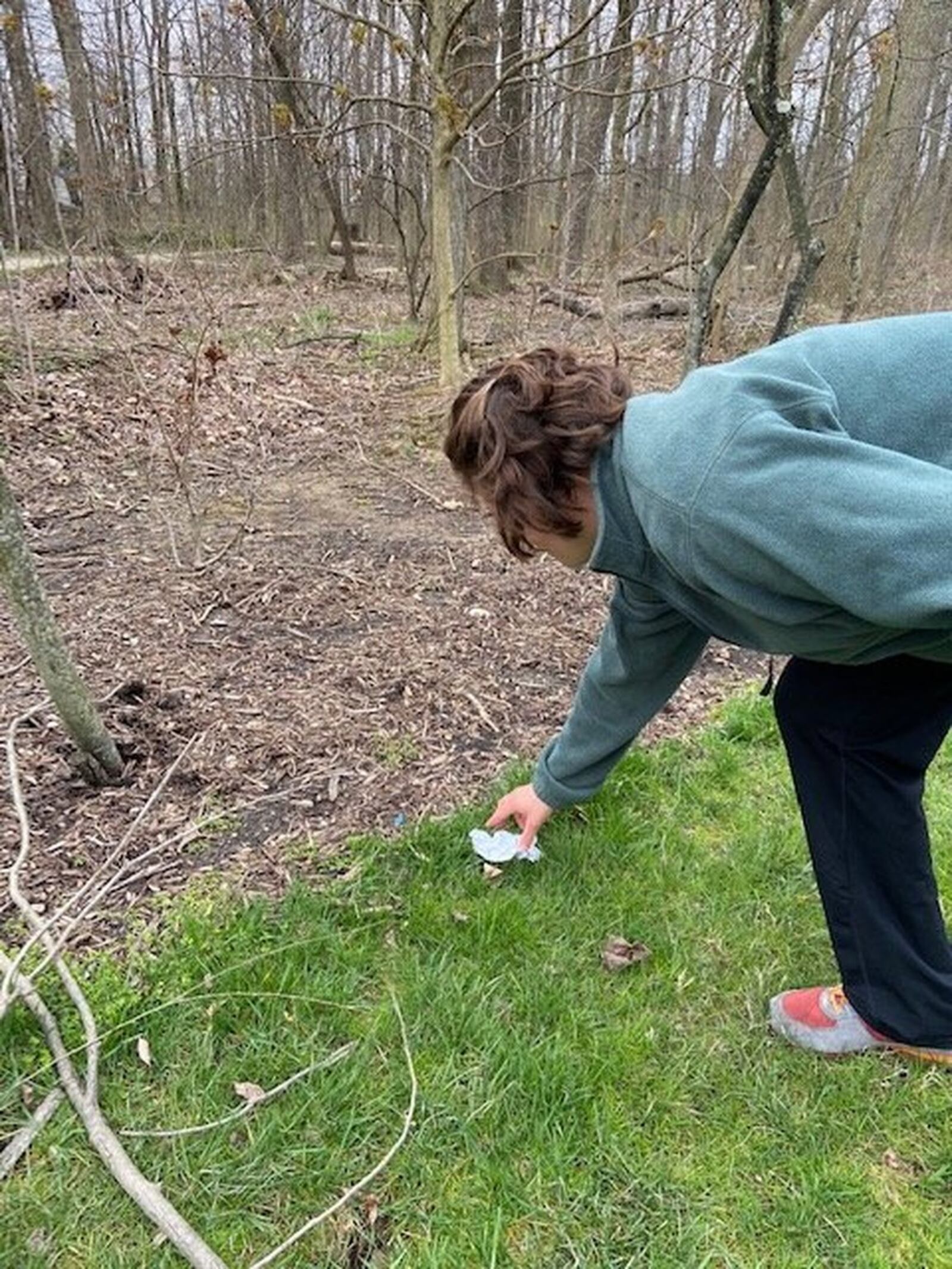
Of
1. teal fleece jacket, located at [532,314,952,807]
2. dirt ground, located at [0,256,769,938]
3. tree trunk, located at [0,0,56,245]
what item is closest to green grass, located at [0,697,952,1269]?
dirt ground, located at [0,256,769,938]

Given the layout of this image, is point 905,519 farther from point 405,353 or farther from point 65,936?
point 405,353

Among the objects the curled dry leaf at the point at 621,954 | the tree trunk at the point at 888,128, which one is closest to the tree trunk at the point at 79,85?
the tree trunk at the point at 888,128

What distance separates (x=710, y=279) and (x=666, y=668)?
92.3 inches

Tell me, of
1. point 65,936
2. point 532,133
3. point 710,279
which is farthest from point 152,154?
point 65,936

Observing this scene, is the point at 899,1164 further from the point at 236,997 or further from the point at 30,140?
the point at 30,140

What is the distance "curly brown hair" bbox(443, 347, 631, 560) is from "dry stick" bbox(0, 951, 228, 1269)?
120 cm

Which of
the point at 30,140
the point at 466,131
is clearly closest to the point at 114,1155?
the point at 466,131

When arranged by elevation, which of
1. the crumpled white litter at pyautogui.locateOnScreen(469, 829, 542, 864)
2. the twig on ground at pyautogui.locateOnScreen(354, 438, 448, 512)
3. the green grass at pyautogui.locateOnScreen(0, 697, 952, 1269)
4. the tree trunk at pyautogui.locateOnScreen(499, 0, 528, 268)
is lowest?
the green grass at pyautogui.locateOnScreen(0, 697, 952, 1269)

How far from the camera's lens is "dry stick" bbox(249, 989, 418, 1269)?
1373 mm

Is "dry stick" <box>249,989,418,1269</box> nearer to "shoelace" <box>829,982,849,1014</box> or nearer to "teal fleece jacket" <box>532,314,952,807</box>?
"shoelace" <box>829,982,849,1014</box>

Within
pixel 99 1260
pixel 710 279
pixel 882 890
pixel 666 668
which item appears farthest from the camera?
pixel 710 279

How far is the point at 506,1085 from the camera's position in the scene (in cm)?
167

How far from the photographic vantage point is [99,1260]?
4.57ft

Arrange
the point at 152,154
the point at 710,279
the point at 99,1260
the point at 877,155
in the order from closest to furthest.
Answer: the point at 99,1260
the point at 710,279
the point at 877,155
the point at 152,154
